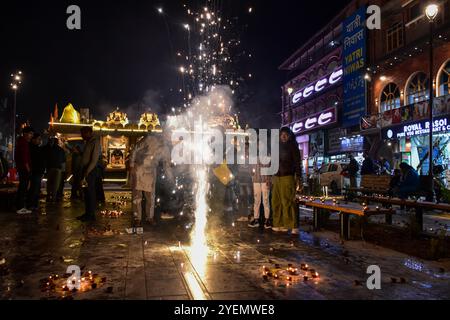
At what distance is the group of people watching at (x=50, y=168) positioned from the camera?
8.12 metres

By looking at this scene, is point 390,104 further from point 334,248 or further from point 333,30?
point 334,248

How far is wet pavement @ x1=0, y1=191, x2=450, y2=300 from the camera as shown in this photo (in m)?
3.60

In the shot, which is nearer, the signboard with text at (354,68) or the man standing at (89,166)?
the man standing at (89,166)

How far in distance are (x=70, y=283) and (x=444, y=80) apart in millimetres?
23525

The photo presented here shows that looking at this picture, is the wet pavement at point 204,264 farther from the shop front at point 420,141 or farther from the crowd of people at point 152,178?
the shop front at point 420,141

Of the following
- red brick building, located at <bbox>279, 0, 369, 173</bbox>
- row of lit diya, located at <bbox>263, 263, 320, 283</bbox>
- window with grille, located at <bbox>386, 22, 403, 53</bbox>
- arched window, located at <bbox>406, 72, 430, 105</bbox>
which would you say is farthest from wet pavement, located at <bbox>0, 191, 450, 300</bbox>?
red brick building, located at <bbox>279, 0, 369, 173</bbox>

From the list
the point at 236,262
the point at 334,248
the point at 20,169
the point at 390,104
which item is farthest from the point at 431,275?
the point at 390,104

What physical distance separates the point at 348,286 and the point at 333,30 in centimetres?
3596

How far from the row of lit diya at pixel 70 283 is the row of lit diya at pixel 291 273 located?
1.81 m

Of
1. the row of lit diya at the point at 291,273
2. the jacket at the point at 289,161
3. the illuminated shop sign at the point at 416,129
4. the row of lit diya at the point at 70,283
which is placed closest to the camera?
the row of lit diya at the point at 70,283

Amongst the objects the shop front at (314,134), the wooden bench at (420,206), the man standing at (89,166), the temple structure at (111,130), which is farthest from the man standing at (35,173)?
the shop front at (314,134)

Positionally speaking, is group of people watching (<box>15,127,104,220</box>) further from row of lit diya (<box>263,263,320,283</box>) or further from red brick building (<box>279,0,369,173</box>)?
red brick building (<box>279,0,369,173</box>)

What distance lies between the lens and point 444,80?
2144 centimetres

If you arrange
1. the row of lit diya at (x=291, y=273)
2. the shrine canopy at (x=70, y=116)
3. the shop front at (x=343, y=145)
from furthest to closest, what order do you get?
1. the shop front at (x=343, y=145)
2. the shrine canopy at (x=70, y=116)
3. the row of lit diya at (x=291, y=273)
